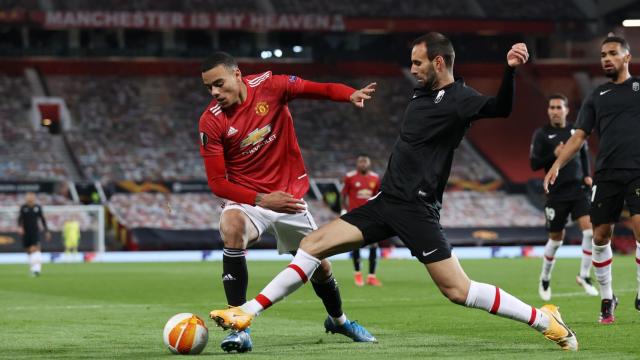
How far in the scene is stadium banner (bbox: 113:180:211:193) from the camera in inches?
1443

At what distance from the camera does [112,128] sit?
131 ft

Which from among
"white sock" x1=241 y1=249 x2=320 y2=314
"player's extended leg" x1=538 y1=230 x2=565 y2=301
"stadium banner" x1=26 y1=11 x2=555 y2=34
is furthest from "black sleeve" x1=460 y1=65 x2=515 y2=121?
"stadium banner" x1=26 y1=11 x2=555 y2=34

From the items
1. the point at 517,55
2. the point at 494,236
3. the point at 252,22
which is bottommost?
the point at 494,236

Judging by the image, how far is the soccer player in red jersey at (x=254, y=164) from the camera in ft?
27.6

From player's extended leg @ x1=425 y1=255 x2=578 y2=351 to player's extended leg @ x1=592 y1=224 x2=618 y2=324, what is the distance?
2.96 metres

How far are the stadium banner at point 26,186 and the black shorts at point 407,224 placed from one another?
29.1 metres

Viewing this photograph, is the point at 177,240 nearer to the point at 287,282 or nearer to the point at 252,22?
the point at 252,22

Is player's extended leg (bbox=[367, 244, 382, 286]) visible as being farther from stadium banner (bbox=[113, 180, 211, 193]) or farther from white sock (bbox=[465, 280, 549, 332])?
stadium banner (bbox=[113, 180, 211, 193])

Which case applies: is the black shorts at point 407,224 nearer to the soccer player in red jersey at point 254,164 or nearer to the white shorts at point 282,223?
the soccer player in red jersey at point 254,164

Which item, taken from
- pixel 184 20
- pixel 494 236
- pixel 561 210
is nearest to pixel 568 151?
pixel 561 210

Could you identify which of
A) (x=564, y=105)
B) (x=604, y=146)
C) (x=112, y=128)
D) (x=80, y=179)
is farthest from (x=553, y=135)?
(x=112, y=128)

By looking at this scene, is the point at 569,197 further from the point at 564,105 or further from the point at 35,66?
the point at 35,66

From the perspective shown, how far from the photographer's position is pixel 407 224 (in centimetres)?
767

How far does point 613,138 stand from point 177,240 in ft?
81.4
